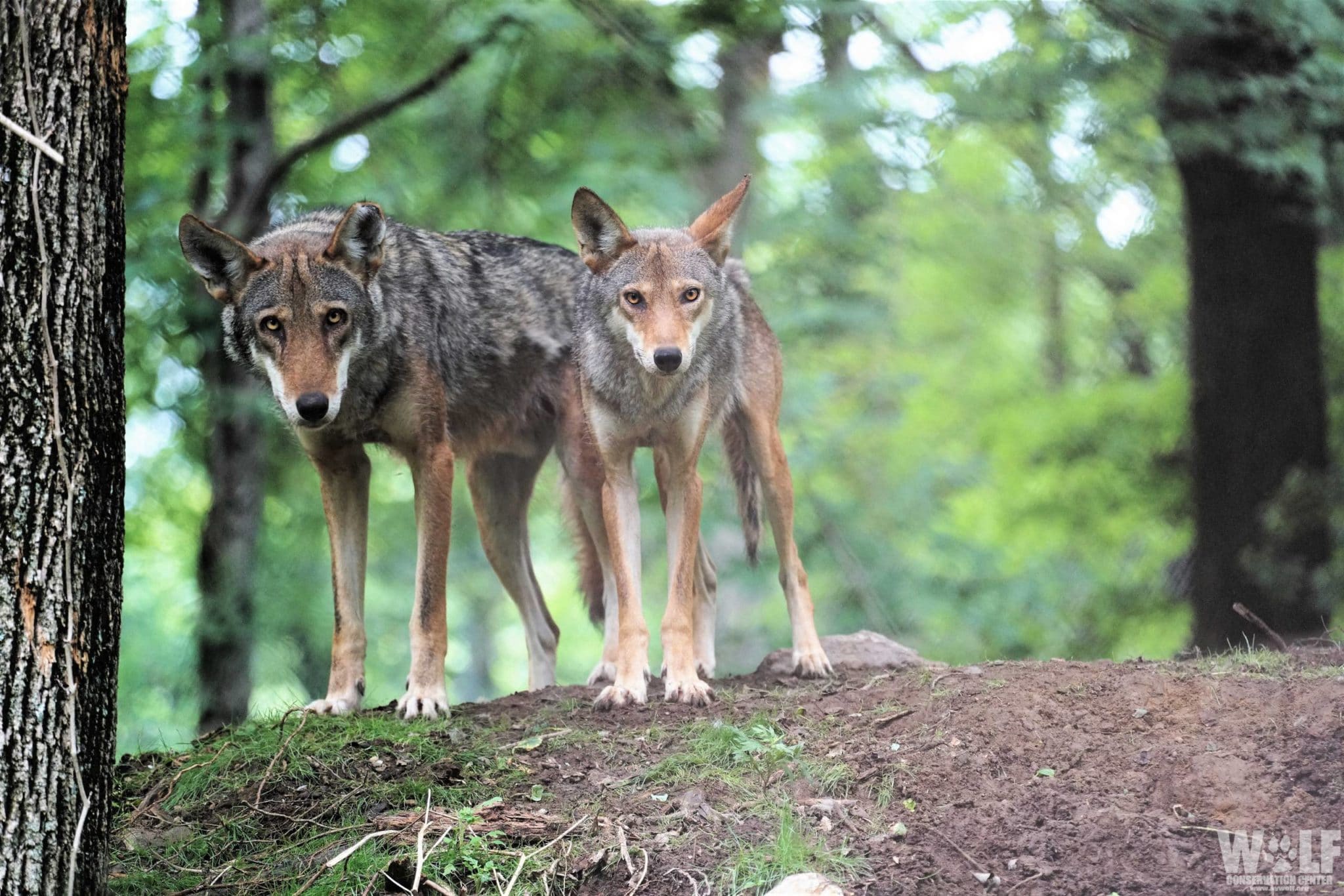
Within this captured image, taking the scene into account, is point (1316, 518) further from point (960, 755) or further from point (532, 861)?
point (532, 861)

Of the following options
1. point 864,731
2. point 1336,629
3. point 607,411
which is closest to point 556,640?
point 607,411

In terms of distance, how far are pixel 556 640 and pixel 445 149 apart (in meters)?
4.04

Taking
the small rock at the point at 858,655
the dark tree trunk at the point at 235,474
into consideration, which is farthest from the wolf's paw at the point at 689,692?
the dark tree trunk at the point at 235,474

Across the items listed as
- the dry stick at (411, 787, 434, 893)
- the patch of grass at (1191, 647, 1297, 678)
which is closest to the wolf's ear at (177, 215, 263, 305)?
the dry stick at (411, 787, 434, 893)

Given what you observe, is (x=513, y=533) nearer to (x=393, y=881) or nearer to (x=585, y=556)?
(x=585, y=556)

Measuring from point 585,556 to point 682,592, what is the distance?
1.55 meters

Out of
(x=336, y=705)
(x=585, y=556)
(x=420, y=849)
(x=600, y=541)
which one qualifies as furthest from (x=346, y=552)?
(x=420, y=849)

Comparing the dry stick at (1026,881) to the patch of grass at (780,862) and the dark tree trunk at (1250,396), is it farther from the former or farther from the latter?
the dark tree trunk at (1250,396)

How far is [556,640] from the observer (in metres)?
7.46

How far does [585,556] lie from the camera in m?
7.30

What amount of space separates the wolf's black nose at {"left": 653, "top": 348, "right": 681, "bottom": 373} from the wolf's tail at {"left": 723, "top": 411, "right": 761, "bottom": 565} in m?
1.36

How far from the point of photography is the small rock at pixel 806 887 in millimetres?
3553

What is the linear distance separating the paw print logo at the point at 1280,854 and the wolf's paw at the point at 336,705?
404 cm

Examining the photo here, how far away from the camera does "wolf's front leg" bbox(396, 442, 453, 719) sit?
19.2 ft
